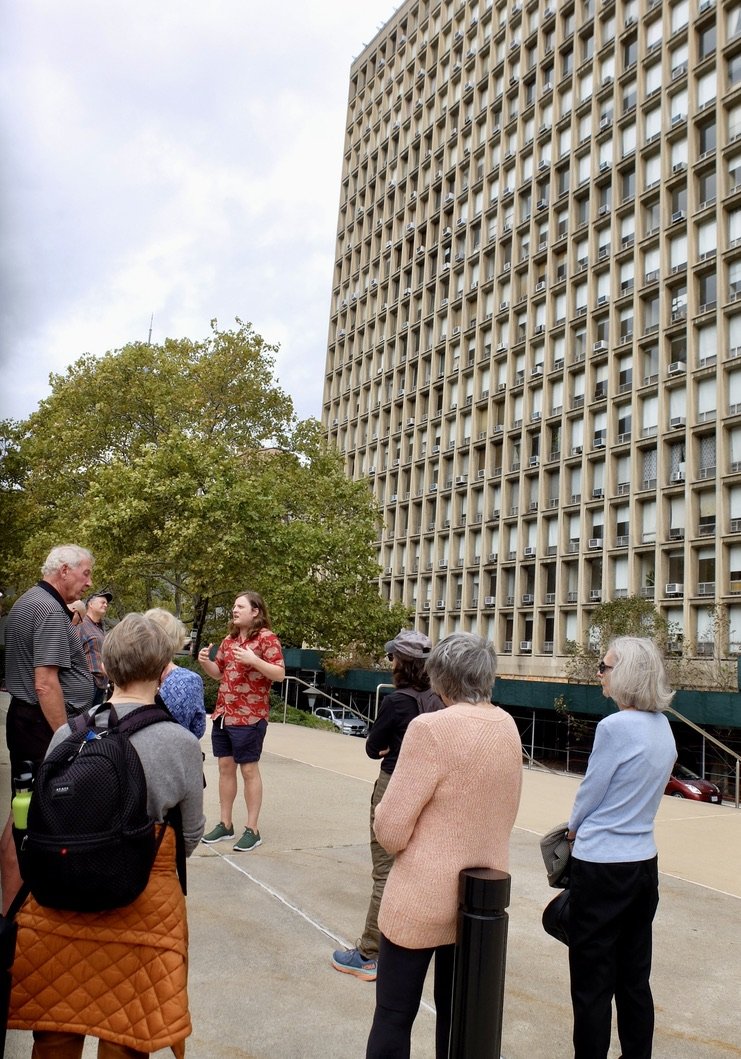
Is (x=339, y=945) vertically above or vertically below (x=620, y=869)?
below

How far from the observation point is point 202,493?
2961 centimetres

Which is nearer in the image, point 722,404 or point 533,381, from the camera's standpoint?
point 722,404

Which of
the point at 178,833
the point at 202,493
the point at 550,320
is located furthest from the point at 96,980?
the point at 550,320

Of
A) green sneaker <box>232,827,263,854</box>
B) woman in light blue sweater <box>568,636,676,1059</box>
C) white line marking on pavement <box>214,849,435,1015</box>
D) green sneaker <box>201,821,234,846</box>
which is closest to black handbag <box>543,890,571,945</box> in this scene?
woman in light blue sweater <box>568,636,676,1059</box>

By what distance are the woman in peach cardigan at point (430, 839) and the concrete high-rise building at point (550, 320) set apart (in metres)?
37.3

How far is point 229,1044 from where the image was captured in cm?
337

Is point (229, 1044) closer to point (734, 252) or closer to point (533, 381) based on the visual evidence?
point (734, 252)

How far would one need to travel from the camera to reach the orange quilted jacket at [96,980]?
2.47 m

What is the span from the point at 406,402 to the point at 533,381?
13.5 m

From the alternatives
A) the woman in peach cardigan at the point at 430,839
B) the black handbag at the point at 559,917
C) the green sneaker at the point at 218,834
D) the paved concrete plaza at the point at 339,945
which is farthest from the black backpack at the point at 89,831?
the green sneaker at the point at 218,834

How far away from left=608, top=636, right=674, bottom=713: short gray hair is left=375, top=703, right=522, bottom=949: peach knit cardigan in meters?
0.72

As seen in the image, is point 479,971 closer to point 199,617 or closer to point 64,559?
point 64,559

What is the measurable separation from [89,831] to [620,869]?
188 centimetres

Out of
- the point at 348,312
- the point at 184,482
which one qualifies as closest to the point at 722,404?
the point at 184,482
